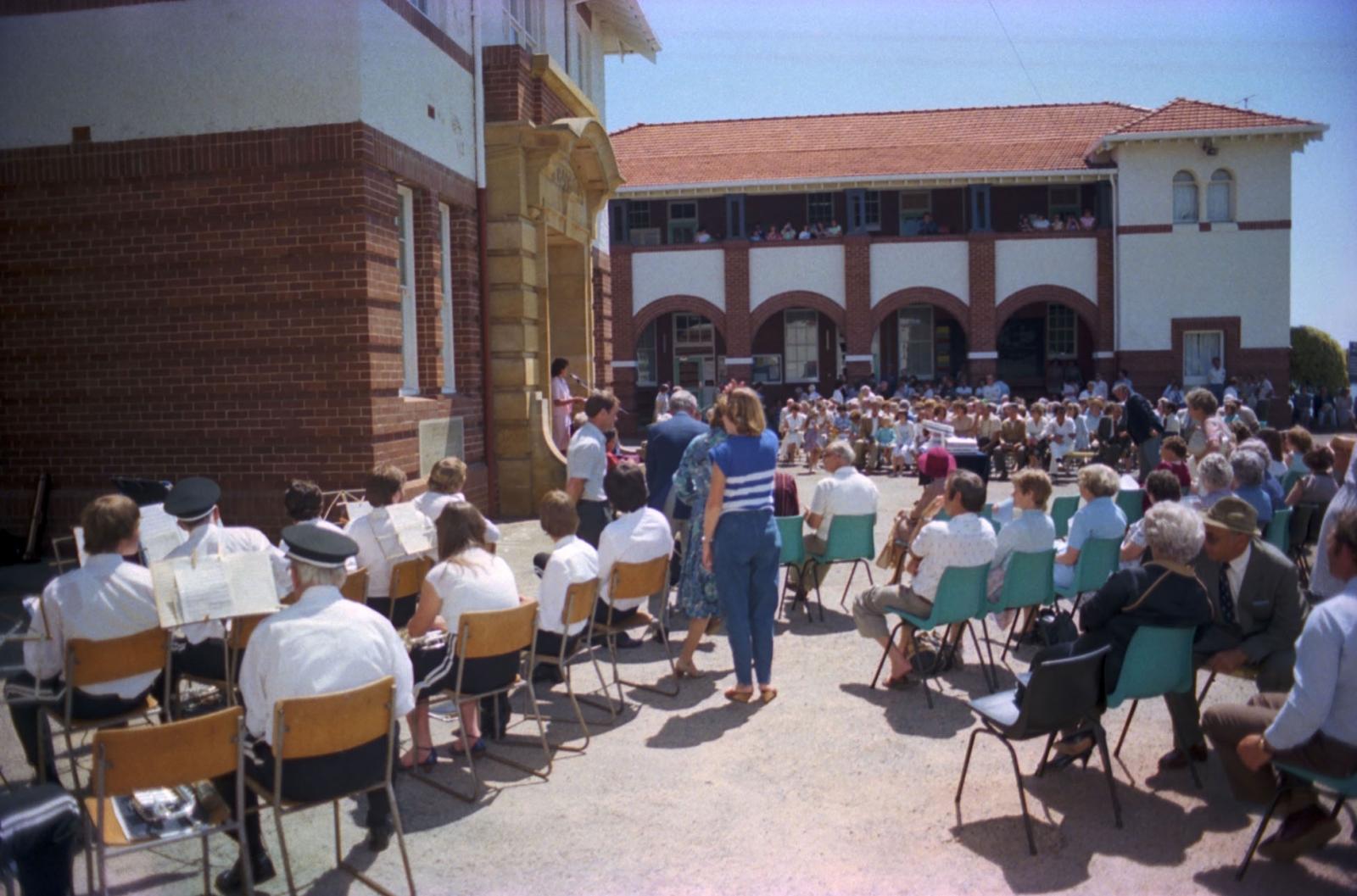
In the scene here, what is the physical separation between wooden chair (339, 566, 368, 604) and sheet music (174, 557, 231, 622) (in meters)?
1.47

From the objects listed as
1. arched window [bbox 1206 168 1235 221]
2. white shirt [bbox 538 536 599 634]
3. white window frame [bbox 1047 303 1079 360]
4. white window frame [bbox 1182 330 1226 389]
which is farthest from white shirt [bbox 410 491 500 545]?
white window frame [bbox 1047 303 1079 360]

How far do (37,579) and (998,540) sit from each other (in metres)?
7.81

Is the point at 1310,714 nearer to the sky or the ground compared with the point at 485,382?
nearer to the ground

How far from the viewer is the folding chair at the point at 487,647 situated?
17.1 feet

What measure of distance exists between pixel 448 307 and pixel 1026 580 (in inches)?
312

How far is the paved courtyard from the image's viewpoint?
174 inches

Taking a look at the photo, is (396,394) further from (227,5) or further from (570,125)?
(570,125)

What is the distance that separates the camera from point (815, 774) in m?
5.52

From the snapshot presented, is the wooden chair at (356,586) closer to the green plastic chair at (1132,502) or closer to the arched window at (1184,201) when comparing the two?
the green plastic chair at (1132,502)

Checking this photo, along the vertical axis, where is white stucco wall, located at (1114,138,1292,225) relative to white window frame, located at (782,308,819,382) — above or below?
above

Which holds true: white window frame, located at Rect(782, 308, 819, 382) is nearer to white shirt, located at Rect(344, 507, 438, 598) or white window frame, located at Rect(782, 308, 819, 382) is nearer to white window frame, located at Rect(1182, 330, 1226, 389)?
white window frame, located at Rect(1182, 330, 1226, 389)

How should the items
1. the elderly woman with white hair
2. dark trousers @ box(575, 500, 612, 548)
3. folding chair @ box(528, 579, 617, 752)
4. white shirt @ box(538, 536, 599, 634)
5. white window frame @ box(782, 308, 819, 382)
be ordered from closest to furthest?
the elderly woman with white hair → folding chair @ box(528, 579, 617, 752) → white shirt @ box(538, 536, 599, 634) → dark trousers @ box(575, 500, 612, 548) → white window frame @ box(782, 308, 819, 382)

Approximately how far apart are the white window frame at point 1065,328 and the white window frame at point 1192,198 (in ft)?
13.8

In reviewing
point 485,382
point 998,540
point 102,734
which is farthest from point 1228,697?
point 485,382
